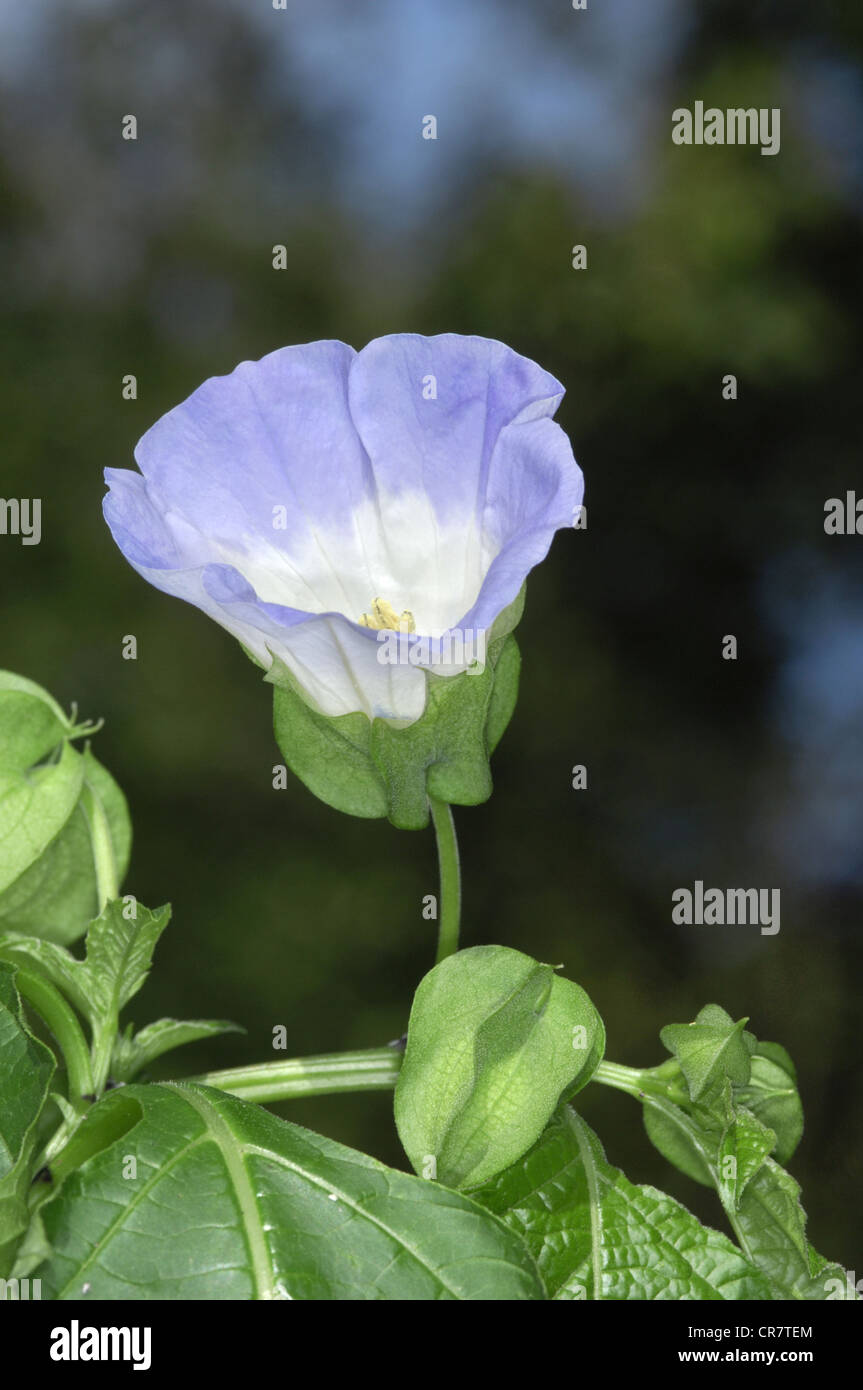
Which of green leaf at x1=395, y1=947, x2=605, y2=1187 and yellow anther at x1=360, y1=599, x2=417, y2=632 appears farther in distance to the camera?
yellow anther at x1=360, y1=599, x2=417, y2=632

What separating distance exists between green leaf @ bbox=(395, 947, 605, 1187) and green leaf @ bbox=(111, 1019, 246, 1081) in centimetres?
8

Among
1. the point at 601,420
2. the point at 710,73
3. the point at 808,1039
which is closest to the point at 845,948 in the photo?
the point at 808,1039

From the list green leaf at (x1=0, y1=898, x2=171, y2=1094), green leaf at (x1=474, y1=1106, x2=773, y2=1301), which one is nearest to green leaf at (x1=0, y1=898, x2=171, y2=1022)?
green leaf at (x1=0, y1=898, x2=171, y2=1094)

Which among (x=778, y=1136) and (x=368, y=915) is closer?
(x=778, y=1136)

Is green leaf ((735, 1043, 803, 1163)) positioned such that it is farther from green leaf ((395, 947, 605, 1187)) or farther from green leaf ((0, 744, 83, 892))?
green leaf ((0, 744, 83, 892))

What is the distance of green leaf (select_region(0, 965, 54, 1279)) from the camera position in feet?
1.26

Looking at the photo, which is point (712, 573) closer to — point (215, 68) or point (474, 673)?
point (215, 68)

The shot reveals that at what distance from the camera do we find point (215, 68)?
2.40 metres

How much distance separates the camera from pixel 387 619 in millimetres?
569

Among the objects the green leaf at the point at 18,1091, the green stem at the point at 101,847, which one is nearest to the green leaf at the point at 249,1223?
the green leaf at the point at 18,1091

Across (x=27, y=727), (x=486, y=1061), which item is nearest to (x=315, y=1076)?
(x=486, y=1061)

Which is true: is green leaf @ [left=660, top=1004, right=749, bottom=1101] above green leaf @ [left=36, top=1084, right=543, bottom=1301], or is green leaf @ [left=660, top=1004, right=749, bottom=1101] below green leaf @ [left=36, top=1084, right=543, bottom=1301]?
above

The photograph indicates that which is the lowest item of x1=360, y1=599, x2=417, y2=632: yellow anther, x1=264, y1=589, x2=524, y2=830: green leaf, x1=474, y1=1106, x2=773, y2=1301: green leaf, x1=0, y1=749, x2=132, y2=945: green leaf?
x1=474, y1=1106, x2=773, y2=1301: green leaf

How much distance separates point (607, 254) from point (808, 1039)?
1.32 metres
